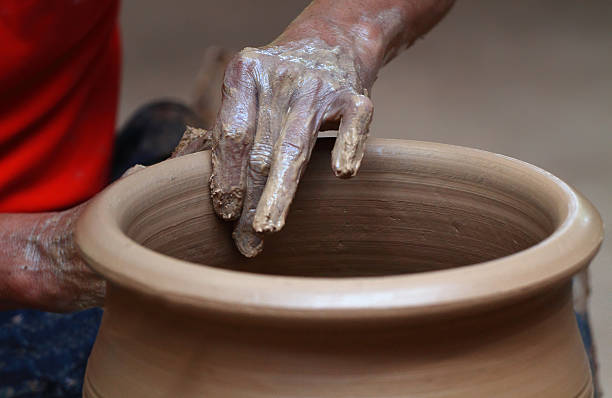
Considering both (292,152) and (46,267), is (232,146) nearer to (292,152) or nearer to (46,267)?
(292,152)

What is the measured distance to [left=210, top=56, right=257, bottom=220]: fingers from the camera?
994mm

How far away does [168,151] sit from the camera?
6.11ft

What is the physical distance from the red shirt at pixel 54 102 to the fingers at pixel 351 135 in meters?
0.75

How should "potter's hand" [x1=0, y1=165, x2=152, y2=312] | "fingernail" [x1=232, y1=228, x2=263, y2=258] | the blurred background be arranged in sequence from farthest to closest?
the blurred background
"potter's hand" [x1=0, y1=165, x2=152, y2=312]
"fingernail" [x1=232, y1=228, x2=263, y2=258]

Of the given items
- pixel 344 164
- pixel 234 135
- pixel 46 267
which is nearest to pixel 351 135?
pixel 344 164

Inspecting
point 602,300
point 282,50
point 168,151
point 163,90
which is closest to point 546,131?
point 602,300

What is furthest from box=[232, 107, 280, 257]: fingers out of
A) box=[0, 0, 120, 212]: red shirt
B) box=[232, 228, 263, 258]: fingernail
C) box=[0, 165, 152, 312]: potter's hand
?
box=[0, 0, 120, 212]: red shirt

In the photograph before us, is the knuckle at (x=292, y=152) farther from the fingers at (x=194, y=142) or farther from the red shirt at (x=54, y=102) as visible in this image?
the red shirt at (x=54, y=102)

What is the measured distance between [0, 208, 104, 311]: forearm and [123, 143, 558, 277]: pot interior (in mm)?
210

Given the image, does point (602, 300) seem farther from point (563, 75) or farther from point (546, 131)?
point (563, 75)

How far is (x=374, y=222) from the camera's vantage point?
111 centimetres

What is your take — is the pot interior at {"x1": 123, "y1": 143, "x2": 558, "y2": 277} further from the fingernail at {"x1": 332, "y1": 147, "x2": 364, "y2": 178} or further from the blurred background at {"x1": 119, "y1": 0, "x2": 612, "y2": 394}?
the blurred background at {"x1": 119, "y1": 0, "x2": 612, "y2": 394}

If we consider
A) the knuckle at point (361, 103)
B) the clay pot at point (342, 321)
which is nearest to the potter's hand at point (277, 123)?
the knuckle at point (361, 103)

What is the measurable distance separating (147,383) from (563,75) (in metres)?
3.75
